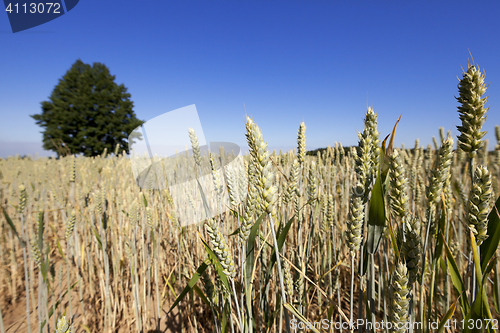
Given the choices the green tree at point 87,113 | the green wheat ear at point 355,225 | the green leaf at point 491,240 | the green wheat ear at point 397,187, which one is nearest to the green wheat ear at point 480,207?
the green leaf at point 491,240

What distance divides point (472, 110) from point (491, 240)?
0.36 m

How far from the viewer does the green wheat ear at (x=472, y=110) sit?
0.59 metres

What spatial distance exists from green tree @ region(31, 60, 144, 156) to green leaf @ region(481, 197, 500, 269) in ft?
68.6

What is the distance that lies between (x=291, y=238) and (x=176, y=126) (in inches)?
59.4

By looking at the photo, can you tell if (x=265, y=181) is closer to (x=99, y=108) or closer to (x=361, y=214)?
(x=361, y=214)

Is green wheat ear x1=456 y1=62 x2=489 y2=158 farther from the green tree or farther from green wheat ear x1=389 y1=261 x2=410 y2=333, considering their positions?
the green tree

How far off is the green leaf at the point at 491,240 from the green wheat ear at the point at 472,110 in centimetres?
17

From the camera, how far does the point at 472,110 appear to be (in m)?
0.61

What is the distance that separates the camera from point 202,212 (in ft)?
6.28

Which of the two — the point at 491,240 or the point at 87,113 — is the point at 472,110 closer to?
Answer: the point at 491,240

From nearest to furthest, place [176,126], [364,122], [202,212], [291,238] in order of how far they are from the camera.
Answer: [364,122], [291,238], [202,212], [176,126]

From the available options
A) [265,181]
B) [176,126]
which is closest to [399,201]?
[265,181]

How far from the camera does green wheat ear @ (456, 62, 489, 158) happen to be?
594mm

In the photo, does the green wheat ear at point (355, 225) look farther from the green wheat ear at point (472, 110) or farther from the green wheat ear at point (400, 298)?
the green wheat ear at point (472, 110)
